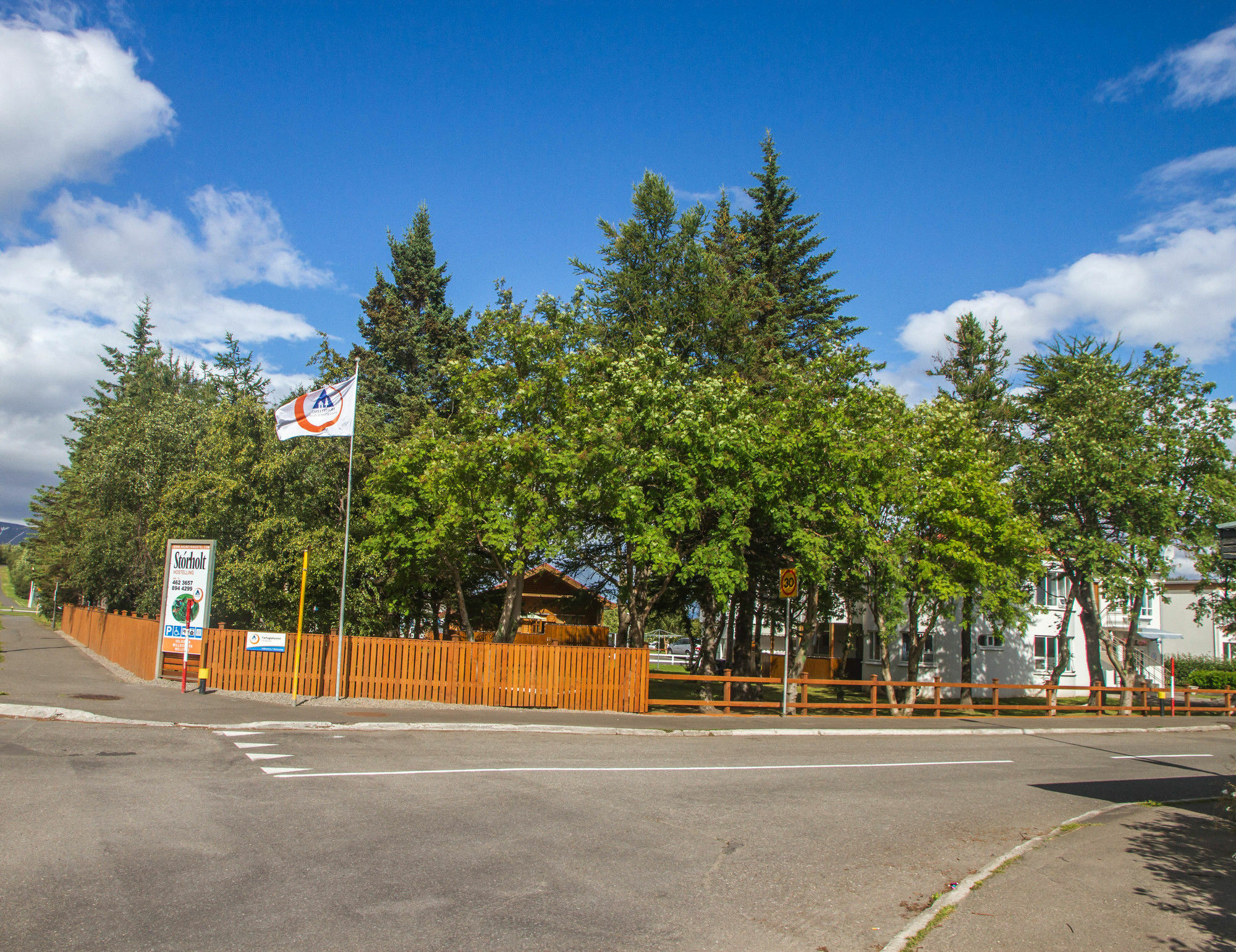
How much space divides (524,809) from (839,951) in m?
4.24

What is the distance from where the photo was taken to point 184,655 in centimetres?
1855

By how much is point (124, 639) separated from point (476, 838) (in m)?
22.4

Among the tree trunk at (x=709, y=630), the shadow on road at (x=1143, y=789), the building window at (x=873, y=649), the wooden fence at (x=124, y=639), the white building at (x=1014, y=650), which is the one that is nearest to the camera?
the shadow on road at (x=1143, y=789)

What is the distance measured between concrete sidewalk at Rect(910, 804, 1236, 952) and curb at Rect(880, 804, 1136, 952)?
3.1 inches

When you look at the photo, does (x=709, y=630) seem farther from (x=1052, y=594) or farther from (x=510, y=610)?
(x=1052, y=594)

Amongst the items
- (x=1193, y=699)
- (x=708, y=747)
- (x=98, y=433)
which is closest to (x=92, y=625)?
(x=98, y=433)

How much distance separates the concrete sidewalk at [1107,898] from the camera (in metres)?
5.38

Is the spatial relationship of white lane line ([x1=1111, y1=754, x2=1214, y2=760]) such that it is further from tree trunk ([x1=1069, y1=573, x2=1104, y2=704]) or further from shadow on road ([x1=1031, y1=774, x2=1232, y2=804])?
tree trunk ([x1=1069, y1=573, x2=1104, y2=704])

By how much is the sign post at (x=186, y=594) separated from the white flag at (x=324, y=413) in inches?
133

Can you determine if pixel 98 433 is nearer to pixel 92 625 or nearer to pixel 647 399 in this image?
pixel 92 625

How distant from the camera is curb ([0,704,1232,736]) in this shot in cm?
1414

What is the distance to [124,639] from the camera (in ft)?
81.9

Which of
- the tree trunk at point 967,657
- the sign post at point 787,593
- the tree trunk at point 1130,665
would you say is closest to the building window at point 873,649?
the tree trunk at point 967,657

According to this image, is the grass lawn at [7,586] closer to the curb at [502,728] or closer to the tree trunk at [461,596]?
the tree trunk at [461,596]
